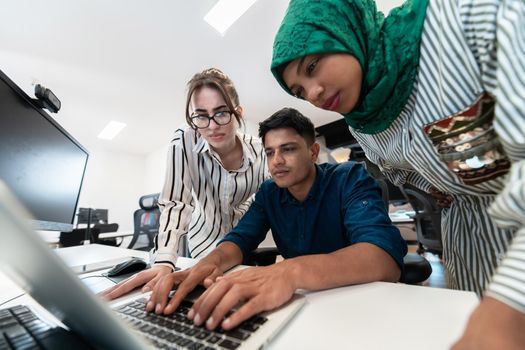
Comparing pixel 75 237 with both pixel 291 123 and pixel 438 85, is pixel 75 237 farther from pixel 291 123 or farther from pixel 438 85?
pixel 438 85

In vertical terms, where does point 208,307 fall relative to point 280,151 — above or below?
below

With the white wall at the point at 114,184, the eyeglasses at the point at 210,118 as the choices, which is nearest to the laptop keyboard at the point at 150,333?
the eyeglasses at the point at 210,118

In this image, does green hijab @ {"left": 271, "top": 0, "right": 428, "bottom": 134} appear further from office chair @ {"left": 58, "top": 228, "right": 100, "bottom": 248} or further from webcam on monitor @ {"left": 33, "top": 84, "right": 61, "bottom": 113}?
office chair @ {"left": 58, "top": 228, "right": 100, "bottom": 248}

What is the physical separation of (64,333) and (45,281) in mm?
180

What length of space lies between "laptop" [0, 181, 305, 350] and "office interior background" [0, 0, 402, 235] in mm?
2537

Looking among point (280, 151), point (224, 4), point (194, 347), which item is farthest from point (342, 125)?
point (194, 347)

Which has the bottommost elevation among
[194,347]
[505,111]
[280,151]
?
[194,347]

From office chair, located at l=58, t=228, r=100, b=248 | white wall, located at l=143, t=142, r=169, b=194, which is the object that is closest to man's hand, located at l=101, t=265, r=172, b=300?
office chair, located at l=58, t=228, r=100, b=248

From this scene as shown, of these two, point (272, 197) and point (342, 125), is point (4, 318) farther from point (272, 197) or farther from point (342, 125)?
point (342, 125)

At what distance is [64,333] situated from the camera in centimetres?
35

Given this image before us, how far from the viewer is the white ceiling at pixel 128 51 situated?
2.22 metres

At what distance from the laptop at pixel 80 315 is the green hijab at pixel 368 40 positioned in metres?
0.48

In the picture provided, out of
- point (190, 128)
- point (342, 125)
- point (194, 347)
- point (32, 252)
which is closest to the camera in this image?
point (32, 252)

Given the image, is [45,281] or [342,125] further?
[342,125]
